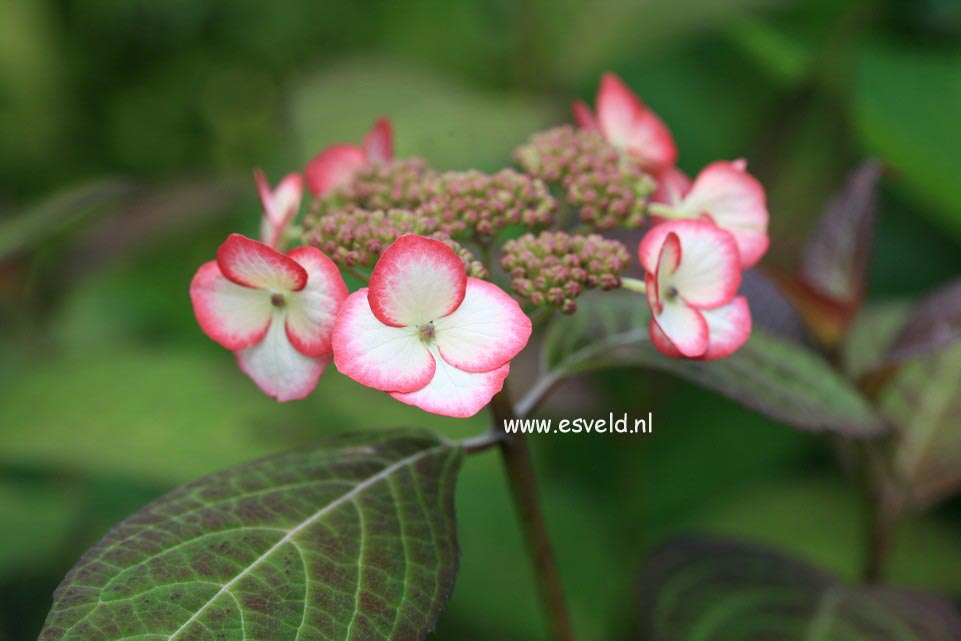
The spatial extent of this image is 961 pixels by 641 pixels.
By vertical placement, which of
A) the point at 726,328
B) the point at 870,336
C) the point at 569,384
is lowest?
the point at 569,384

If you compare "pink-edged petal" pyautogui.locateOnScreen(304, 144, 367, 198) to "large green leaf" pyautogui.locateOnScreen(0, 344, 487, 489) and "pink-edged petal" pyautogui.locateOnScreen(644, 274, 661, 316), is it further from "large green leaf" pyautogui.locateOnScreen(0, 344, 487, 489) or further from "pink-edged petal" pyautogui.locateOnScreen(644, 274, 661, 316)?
"large green leaf" pyautogui.locateOnScreen(0, 344, 487, 489)

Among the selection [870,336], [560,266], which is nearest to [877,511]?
[870,336]

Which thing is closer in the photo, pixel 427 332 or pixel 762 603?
pixel 427 332

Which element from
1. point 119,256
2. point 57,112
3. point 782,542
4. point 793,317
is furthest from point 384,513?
point 57,112

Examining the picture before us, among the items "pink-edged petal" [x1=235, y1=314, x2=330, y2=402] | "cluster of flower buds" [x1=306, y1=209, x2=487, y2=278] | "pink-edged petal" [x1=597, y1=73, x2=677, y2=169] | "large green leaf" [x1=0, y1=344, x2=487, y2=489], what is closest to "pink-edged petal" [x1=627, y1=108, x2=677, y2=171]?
"pink-edged petal" [x1=597, y1=73, x2=677, y2=169]

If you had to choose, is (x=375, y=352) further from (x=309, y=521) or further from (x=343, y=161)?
(x=343, y=161)

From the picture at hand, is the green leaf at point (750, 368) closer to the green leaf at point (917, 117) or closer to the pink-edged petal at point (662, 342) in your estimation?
the pink-edged petal at point (662, 342)
